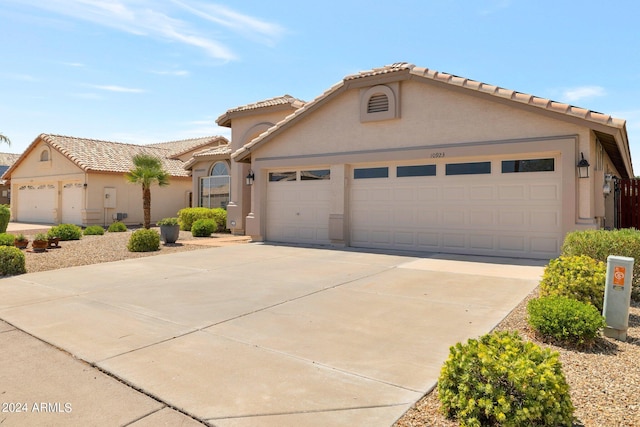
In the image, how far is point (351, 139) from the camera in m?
13.7

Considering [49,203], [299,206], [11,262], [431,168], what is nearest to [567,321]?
[431,168]

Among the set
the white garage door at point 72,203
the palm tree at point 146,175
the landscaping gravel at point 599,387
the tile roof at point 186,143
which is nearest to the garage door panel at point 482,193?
the landscaping gravel at point 599,387

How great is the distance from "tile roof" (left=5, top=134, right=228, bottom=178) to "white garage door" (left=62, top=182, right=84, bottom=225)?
1.83 metres

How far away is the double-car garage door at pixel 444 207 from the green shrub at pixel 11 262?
814 centimetres

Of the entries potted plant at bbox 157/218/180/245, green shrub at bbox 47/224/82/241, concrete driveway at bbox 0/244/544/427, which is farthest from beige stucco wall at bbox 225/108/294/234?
concrete driveway at bbox 0/244/544/427

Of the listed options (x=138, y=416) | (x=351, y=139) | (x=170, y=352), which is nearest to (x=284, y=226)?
(x=351, y=139)

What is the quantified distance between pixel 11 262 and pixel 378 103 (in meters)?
10.6

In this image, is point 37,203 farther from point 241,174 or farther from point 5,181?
point 241,174

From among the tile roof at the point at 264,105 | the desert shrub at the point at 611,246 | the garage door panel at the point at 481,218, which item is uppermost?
the tile roof at the point at 264,105

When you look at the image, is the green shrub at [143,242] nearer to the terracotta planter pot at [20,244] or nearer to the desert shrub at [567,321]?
the terracotta planter pot at [20,244]

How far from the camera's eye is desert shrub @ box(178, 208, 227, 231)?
69.6 feet

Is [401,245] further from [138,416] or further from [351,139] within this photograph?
[138,416]

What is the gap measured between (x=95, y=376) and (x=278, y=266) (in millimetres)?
6409

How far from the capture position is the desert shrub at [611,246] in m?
6.57
